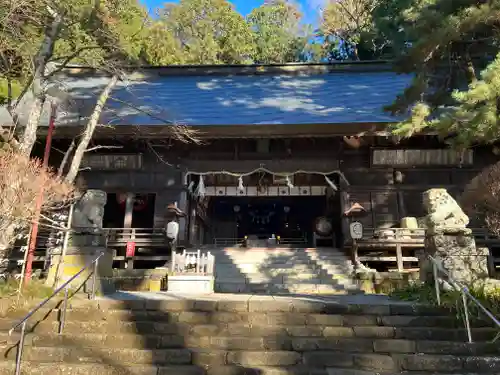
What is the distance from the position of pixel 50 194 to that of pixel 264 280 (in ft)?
19.8

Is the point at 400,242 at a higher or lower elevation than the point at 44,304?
higher

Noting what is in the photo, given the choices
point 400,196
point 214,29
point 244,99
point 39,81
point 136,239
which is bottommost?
point 136,239

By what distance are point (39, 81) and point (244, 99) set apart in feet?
31.7

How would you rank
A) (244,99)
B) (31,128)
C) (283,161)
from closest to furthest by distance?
1. (31,128)
2. (283,161)
3. (244,99)

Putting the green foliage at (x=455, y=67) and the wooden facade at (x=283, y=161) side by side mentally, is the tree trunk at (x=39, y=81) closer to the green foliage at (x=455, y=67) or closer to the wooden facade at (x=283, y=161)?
the wooden facade at (x=283, y=161)

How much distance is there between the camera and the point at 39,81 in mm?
8406

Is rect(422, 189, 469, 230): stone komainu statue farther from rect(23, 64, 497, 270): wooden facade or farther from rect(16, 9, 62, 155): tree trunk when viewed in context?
rect(16, 9, 62, 155): tree trunk

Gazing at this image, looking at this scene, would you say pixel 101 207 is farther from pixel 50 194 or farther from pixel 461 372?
pixel 461 372

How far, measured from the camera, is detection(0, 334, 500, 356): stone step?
5215 mm

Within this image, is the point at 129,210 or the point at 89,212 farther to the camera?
the point at 129,210

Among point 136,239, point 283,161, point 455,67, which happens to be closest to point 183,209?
point 136,239

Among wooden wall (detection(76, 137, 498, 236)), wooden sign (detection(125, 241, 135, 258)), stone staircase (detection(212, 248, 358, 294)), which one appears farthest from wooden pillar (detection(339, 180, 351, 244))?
wooden sign (detection(125, 241, 135, 258))

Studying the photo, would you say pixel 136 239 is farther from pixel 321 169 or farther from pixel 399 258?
pixel 399 258

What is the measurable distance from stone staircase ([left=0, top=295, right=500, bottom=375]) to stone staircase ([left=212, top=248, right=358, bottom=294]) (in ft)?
14.3
